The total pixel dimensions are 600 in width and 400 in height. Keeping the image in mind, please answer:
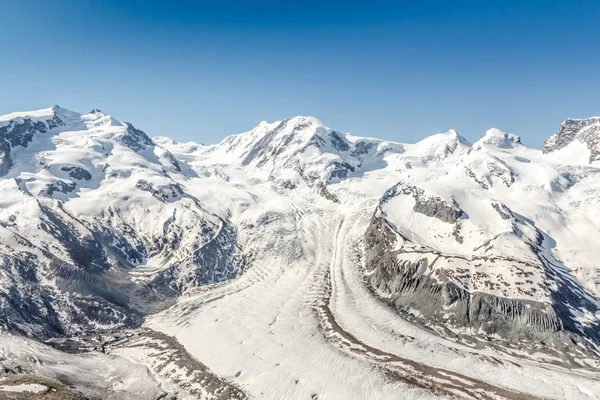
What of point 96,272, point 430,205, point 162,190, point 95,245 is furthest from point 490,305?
point 162,190

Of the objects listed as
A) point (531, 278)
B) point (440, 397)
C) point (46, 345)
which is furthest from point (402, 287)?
point (46, 345)

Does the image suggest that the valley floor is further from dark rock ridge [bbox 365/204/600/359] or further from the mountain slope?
the mountain slope

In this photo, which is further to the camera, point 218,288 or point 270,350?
point 218,288

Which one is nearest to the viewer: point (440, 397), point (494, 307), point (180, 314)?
point (440, 397)

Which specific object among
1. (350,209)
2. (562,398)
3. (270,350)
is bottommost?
(270,350)

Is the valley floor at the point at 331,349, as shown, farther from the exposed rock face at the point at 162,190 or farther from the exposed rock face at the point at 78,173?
the exposed rock face at the point at 78,173

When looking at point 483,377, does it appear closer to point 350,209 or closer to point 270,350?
point 270,350

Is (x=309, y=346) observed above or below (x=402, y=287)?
below

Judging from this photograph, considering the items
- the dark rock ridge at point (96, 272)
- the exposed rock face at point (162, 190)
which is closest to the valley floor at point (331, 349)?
the dark rock ridge at point (96, 272)

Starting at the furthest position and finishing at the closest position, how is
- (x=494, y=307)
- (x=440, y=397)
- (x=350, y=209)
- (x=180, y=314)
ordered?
1. (x=350, y=209)
2. (x=180, y=314)
3. (x=494, y=307)
4. (x=440, y=397)
